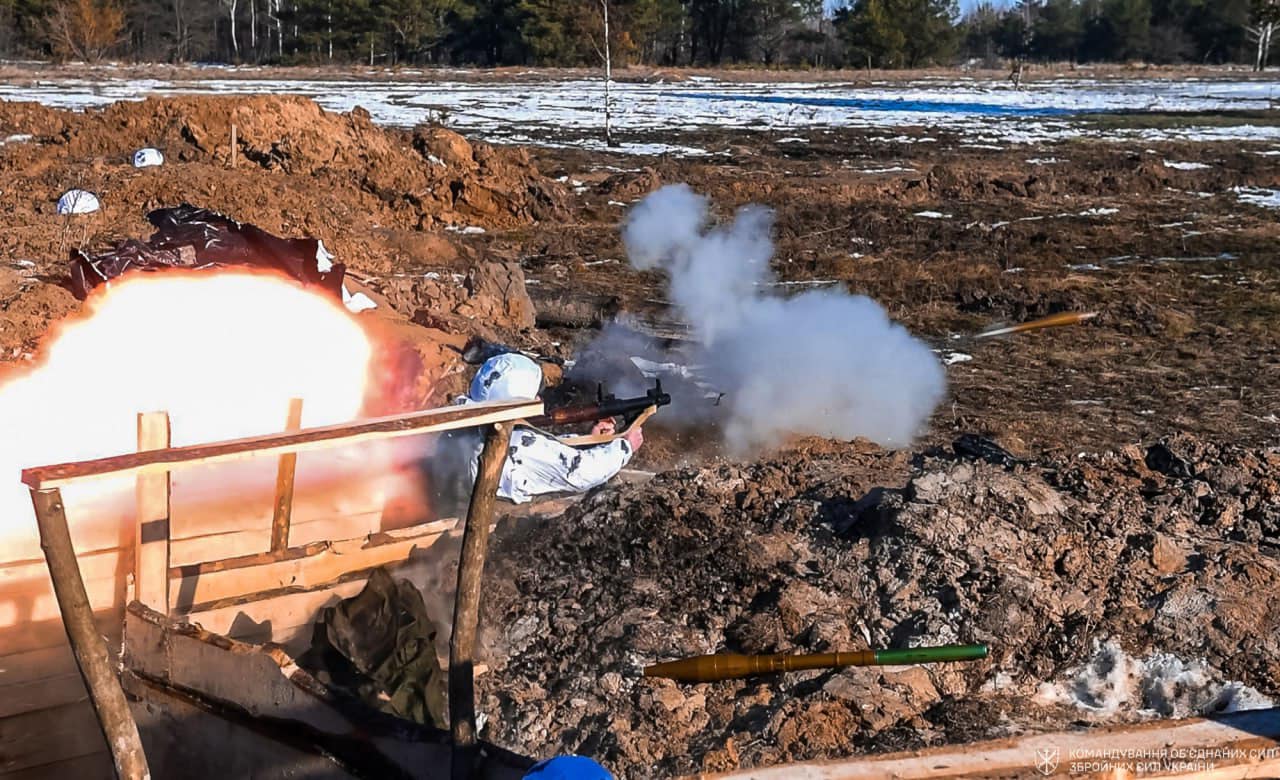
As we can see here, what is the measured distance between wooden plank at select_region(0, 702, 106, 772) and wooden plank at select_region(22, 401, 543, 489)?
240cm

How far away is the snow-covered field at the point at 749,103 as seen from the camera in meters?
30.1

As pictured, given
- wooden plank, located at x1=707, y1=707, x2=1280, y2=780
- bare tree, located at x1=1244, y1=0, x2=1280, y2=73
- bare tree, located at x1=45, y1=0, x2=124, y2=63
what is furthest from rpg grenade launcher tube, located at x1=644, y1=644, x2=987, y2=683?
bare tree, located at x1=45, y1=0, x2=124, y2=63

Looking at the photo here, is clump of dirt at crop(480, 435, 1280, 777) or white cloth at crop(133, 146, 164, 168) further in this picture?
white cloth at crop(133, 146, 164, 168)

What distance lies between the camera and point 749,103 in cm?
3881

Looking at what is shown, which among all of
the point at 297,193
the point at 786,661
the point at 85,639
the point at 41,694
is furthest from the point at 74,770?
the point at 297,193

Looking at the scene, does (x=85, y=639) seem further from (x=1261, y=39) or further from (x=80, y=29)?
(x=1261, y=39)

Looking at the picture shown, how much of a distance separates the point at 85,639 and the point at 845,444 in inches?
227

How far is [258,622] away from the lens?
17.3 ft

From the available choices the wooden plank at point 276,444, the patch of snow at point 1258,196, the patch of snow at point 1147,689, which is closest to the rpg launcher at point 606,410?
the patch of snow at point 1147,689

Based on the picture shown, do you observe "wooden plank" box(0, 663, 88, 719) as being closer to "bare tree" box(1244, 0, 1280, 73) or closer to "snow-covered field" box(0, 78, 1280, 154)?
"snow-covered field" box(0, 78, 1280, 154)

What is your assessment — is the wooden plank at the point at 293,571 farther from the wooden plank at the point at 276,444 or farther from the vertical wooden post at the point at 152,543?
the wooden plank at the point at 276,444

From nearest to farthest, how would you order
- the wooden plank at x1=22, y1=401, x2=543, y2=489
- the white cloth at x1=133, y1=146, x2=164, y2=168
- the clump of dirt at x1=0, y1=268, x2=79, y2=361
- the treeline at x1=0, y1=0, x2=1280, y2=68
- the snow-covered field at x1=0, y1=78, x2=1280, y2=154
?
the wooden plank at x1=22, y1=401, x2=543, y2=489 → the clump of dirt at x1=0, y1=268, x2=79, y2=361 → the white cloth at x1=133, y1=146, x2=164, y2=168 → the snow-covered field at x1=0, y1=78, x2=1280, y2=154 → the treeline at x1=0, y1=0, x2=1280, y2=68

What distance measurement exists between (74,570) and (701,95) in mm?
40478

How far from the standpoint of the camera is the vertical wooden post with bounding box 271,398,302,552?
16.8ft
